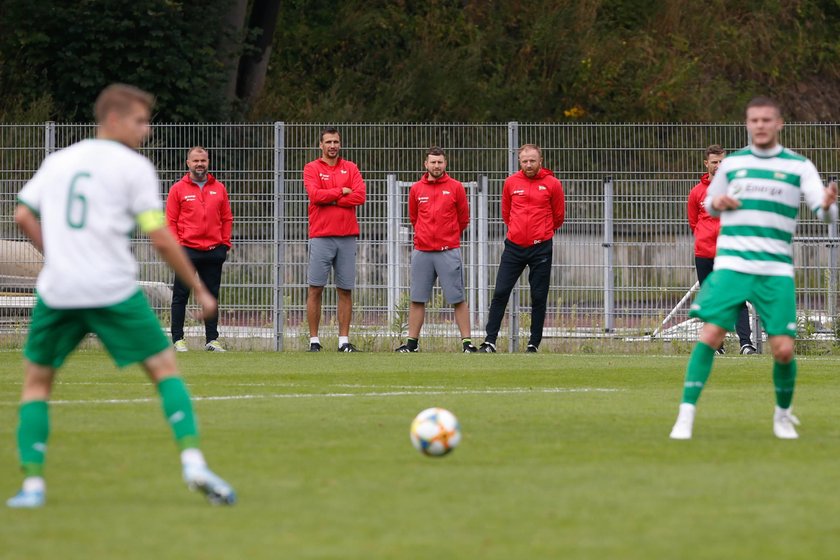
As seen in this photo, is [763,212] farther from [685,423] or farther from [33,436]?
[33,436]

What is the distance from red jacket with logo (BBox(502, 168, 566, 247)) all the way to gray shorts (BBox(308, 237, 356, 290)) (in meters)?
1.72

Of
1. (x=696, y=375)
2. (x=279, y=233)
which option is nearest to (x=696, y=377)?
(x=696, y=375)

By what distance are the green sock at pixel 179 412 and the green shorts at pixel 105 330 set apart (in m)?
0.16

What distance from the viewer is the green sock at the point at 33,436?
6.89 meters

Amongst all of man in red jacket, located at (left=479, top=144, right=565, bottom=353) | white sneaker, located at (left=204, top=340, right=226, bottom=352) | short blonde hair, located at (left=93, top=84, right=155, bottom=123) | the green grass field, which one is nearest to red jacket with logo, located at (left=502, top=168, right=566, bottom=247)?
man in red jacket, located at (left=479, top=144, right=565, bottom=353)

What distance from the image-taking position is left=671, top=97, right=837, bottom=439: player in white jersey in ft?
30.0

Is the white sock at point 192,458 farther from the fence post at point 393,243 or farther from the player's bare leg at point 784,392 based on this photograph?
the fence post at point 393,243

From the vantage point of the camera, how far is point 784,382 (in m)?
9.45

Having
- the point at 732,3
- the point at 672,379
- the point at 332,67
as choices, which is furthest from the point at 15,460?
the point at 732,3

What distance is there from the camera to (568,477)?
761cm

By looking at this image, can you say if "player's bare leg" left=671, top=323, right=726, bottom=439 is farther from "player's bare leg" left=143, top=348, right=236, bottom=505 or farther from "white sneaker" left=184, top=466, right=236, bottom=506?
"white sneaker" left=184, top=466, right=236, bottom=506

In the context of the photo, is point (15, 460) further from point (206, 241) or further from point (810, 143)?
point (810, 143)

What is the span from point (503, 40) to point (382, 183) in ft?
68.6

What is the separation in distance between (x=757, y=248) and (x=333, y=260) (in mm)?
8706
